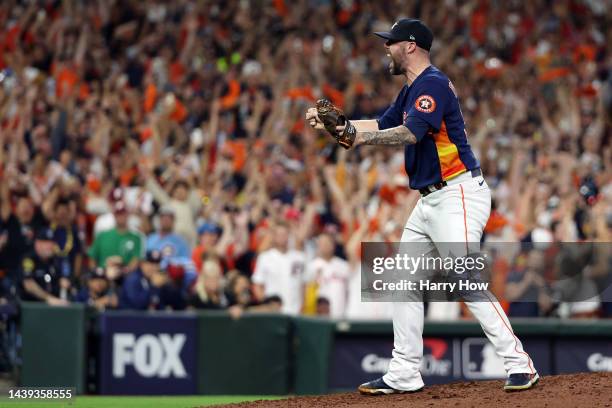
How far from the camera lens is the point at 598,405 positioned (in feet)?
22.1

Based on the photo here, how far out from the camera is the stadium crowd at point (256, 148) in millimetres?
13078

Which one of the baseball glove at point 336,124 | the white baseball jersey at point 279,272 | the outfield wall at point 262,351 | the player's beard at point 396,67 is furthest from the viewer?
the white baseball jersey at point 279,272

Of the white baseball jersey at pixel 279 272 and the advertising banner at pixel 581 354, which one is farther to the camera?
the white baseball jersey at pixel 279 272

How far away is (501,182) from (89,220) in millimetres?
5631

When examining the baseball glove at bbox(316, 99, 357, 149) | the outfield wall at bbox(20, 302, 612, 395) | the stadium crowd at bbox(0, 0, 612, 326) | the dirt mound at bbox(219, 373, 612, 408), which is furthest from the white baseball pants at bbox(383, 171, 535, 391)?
the outfield wall at bbox(20, 302, 612, 395)

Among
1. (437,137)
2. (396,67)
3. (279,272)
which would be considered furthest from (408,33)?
(279,272)

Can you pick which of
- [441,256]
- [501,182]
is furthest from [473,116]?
[441,256]

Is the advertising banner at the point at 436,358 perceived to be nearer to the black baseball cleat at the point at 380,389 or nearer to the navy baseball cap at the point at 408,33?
the black baseball cleat at the point at 380,389

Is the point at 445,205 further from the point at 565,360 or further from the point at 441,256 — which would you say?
the point at 565,360

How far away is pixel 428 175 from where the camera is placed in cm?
752

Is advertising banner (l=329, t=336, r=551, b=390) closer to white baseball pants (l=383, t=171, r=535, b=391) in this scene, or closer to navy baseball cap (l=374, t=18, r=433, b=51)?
white baseball pants (l=383, t=171, r=535, b=391)

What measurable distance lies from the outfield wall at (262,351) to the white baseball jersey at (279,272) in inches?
17.1

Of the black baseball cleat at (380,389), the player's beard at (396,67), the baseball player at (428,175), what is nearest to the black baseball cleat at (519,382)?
Result: the baseball player at (428,175)

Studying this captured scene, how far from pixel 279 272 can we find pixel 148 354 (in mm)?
1698
